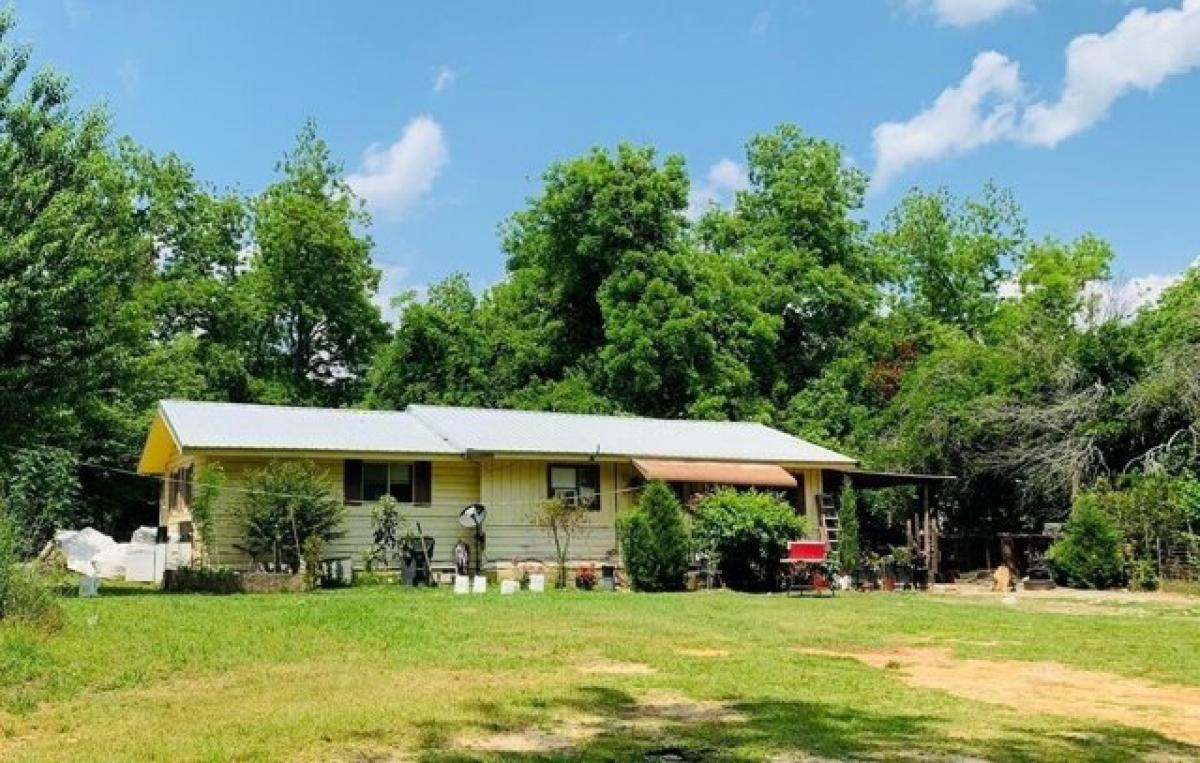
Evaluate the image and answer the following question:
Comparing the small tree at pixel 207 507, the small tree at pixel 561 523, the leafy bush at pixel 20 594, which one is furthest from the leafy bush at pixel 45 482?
the leafy bush at pixel 20 594

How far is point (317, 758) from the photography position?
607cm

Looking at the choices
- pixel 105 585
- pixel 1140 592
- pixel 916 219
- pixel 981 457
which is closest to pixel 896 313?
pixel 916 219

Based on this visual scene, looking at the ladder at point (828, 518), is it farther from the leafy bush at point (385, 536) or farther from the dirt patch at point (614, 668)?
the dirt patch at point (614, 668)

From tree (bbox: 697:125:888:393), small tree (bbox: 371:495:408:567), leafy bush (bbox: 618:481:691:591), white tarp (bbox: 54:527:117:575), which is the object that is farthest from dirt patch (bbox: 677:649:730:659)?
tree (bbox: 697:125:888:393)

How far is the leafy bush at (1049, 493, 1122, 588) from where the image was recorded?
2261 cm

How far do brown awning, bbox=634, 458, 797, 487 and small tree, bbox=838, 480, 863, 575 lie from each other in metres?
1.31

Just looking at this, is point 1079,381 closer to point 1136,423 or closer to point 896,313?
point 1136,423

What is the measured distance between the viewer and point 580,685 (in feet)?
28.4

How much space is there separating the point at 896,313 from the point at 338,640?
3844 centimetres

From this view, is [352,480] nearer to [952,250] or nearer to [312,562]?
[312,562]

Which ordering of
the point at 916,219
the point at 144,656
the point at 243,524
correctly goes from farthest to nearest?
the point at 916,219 → the point at 243,524 → the point at 144,656

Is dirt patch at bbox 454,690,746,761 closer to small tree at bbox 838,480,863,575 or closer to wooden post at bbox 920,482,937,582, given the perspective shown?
small tree at bbox 838,480,863,575

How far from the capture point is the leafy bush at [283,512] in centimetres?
2109

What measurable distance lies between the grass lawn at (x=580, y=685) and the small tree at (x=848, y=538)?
9.61 meters
